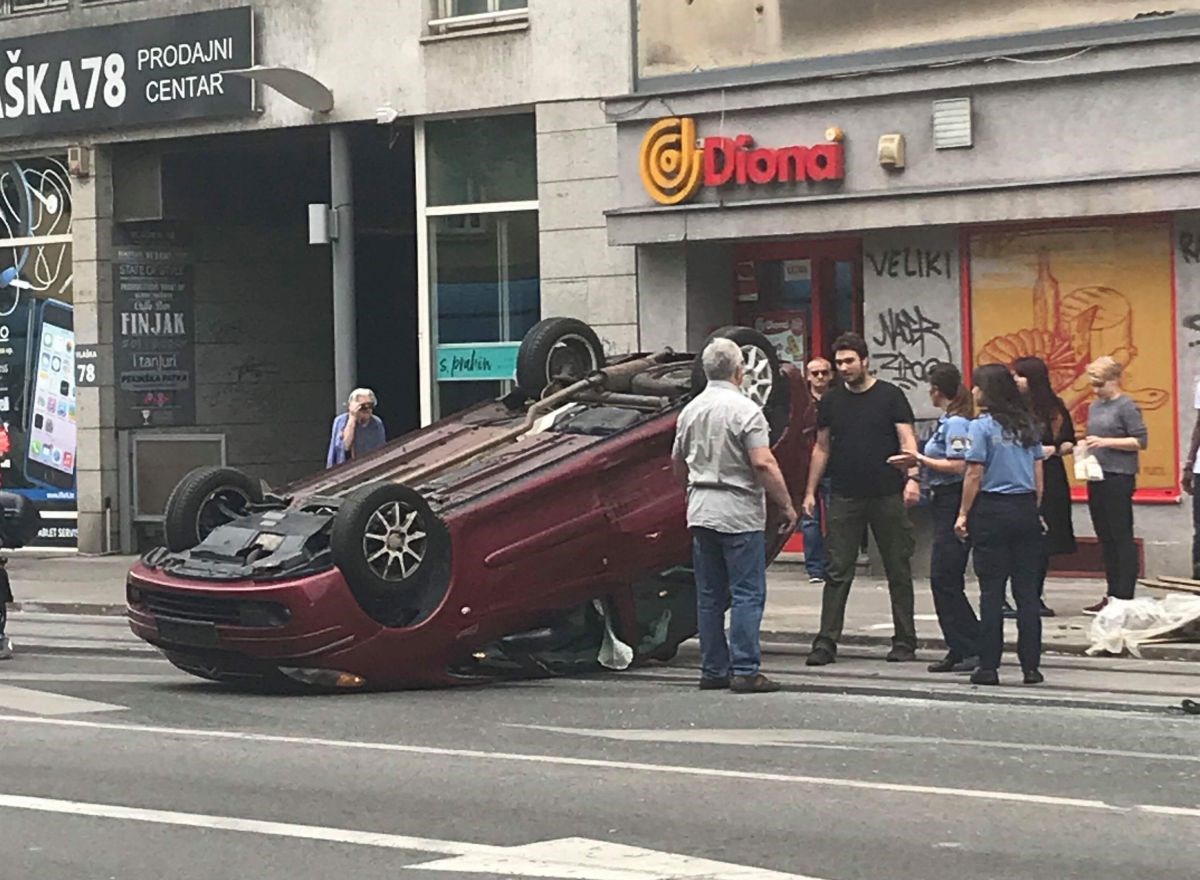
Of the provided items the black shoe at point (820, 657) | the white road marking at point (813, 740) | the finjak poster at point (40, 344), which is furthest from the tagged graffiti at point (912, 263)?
the finjak poster at point (40, 344)

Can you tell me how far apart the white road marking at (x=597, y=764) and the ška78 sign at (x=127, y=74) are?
1186 cm

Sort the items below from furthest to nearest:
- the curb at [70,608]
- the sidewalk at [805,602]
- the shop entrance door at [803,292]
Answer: the shop entrance door at [803,292] < the curb at [70,608] < the sidewalk at [805,602]

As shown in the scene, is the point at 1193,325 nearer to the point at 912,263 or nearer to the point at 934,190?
the point at 934,190

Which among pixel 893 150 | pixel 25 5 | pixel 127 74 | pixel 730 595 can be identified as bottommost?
pixel 730 595

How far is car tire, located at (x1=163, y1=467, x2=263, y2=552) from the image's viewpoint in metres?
12.3

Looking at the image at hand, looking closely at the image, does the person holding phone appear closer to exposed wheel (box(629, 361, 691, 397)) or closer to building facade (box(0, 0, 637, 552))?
exposed wheel (box(629, 361, 691, 397))

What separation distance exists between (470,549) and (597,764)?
2.66m

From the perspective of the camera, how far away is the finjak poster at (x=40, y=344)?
2339 cm

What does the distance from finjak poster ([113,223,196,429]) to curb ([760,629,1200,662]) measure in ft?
35.6

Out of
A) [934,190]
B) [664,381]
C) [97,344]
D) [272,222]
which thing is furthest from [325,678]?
[272,222]

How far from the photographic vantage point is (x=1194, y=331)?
16.2m

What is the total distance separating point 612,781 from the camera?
8719mm

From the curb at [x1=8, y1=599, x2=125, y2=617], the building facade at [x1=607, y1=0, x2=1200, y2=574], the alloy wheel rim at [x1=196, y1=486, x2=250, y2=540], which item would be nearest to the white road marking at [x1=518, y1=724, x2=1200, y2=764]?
the alloy wheel rim at [x1=196, y1=486, x2=250, y2=540]

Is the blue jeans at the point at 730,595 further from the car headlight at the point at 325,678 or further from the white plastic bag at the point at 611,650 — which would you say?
the car headlight at the point at 325,678
